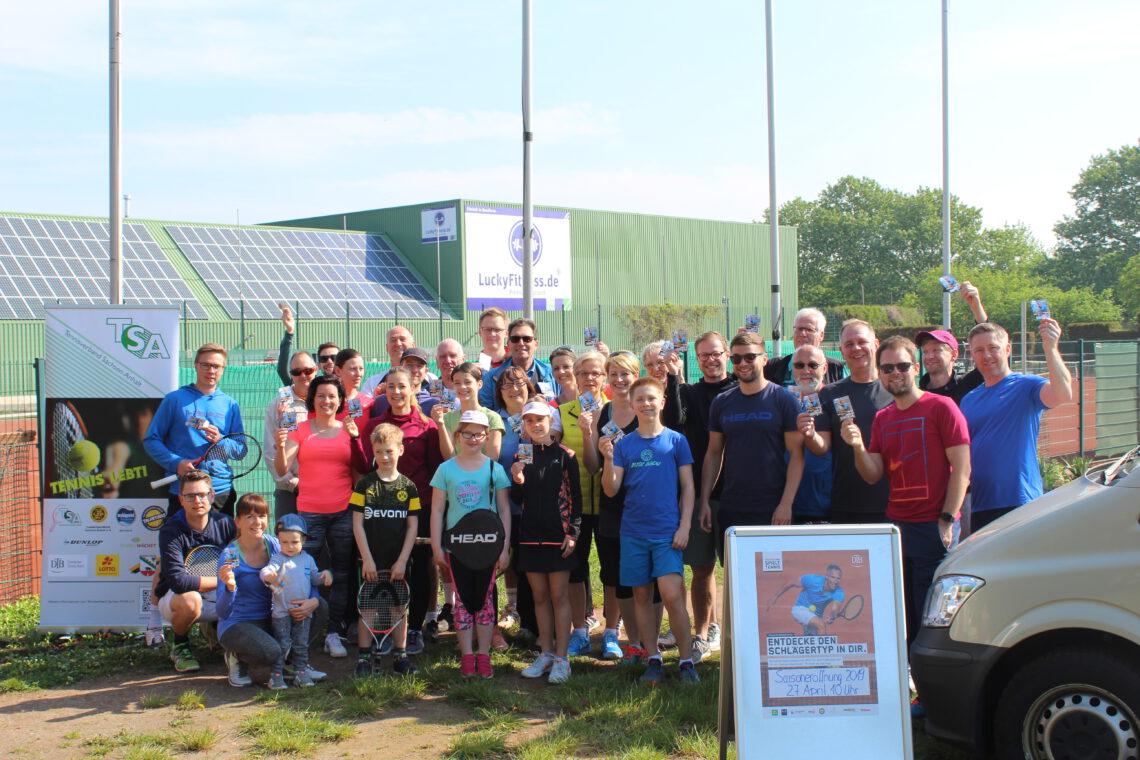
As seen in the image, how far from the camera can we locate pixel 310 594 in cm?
662

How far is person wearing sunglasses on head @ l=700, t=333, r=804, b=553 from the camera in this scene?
606cm

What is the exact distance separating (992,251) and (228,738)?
101 meters

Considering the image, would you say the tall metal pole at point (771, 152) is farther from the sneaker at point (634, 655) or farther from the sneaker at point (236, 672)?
the sneaker at point (236, 672)

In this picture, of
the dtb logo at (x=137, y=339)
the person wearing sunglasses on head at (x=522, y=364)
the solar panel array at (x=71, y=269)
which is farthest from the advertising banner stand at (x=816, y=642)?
the solar panel array at (x=71, y=269)

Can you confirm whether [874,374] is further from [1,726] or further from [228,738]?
[1,726]

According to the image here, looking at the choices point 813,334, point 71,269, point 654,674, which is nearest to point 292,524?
point 654,674

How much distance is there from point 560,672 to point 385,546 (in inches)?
55.9

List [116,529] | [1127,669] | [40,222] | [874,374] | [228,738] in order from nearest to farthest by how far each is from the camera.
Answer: [1127,669], [228,738], [874,374], [116,529], [40,222]

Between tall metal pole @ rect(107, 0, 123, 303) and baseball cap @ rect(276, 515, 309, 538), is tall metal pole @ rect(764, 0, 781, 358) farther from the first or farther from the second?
baseball cap @ rect(276, 515, 309, 538)

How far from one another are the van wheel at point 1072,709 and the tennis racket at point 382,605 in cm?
371

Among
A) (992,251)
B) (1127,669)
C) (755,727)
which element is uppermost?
(992,251)

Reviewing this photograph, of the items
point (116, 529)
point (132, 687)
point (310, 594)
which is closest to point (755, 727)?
point (310, 594)

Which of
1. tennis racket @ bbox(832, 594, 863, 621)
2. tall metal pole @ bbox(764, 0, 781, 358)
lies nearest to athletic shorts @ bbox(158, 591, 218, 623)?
tennis racket @ bbox(832, 594, 863, 621)

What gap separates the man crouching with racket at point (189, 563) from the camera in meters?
6.70
